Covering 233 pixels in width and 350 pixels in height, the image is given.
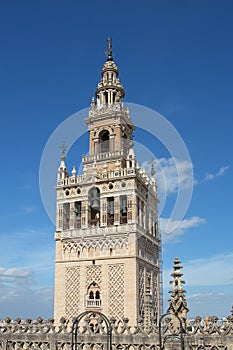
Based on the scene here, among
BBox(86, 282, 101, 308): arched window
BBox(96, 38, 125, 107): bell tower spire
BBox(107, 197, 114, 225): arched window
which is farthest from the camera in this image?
BBox(96, 38, 125, 107): bell tower spire

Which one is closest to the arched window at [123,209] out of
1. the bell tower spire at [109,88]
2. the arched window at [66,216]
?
the arched window at [66,216]

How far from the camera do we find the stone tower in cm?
3259

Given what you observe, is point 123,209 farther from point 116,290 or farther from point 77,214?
point 116,290

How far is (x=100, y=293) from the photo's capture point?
33.0 metres

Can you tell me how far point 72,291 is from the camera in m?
33.9

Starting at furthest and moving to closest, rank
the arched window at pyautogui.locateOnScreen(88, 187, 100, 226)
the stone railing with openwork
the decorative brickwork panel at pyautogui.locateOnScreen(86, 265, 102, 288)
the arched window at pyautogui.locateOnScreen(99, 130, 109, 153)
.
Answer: the arched window at pyautogui.locateOnScreen(99, 130, 109, 153), the arched window at pyautogui.locateOnScreen(88, 187, 100, 226), the decorative brickwork panel at pyautogui.locateOnScreen(86, 265, 102, 288), the stone railing with openwork

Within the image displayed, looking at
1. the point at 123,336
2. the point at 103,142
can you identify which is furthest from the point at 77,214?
the point at 123,336

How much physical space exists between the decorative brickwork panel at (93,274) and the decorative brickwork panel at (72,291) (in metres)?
0.85

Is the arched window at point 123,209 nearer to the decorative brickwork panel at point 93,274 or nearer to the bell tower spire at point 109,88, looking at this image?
the decorative brickwork panel at point 93,274

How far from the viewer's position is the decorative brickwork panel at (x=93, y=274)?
3333 centimetres

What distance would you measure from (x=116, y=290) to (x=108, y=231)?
14.9 ft

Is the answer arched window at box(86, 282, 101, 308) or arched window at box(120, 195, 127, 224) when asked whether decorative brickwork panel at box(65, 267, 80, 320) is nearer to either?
arched window at box(86, 282, 101, 308)

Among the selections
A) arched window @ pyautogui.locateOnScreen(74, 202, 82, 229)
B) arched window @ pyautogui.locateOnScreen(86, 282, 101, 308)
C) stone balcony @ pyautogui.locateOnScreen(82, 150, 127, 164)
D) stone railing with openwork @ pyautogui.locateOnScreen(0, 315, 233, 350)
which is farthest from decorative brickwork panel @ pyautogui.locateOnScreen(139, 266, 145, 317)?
stone railing with openwork @ pyautogui.locateOnScreen(0, 315, 233, 350)

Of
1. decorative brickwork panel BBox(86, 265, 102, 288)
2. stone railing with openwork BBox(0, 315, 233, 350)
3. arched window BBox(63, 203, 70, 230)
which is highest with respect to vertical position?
arched window BBox(63, 203, 70, 230)
